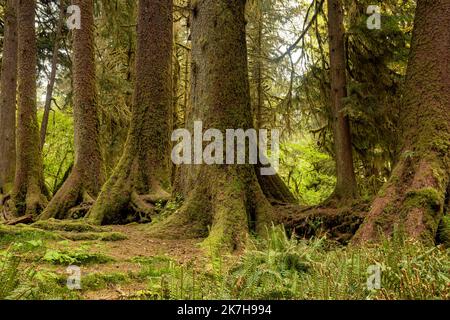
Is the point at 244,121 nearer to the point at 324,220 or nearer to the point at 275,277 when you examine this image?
the point at 324,220

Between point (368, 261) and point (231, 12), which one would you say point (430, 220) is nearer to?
point (368, 261)

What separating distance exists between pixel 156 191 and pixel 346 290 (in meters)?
6.82

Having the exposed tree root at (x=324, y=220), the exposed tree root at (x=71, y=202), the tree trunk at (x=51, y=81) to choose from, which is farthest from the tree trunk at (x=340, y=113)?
the tree trunk at (x=51, y=81)

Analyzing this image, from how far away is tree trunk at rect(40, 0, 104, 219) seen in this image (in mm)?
10891

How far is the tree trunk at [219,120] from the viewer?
24.6 feet

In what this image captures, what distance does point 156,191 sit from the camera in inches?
396

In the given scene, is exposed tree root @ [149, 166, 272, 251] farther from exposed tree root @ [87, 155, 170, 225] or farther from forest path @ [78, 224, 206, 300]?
exposed tree root @ [87, 155, 170, 225]

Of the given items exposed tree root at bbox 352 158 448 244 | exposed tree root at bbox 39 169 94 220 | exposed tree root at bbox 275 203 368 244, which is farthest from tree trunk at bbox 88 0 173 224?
exposed tree root at bbox 352 158 448 244

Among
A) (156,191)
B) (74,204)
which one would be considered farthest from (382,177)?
(74,204)

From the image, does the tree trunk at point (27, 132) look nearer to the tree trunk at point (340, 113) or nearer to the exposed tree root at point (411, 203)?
the tree trunk at point (340, 113)

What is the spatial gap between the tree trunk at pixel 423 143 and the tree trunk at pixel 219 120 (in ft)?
6.41

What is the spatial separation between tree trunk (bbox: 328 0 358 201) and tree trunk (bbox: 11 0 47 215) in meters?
8.10

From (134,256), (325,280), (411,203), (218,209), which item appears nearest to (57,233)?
(134,256)

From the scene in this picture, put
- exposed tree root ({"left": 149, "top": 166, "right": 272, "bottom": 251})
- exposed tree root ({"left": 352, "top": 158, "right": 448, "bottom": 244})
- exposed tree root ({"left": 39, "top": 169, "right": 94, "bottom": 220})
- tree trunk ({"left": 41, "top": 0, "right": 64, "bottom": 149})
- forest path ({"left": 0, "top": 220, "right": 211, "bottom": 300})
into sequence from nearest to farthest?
forest path ({"left": 0, "top": 220, "right": 211, "bottom": 300}) < exposed tree root ({"left": 352, "top": 158, "right": 448, "bottom": 244}) < exposed tree root ({"left": 149, "top": 166, "right": 272, "bottom": 251}) < exposed tree root ({"left": 39, "top": 169, "right": 94, "bottom": 220}) < tree trunk ({"left": 41, "top": 0, "right": 64, "bottom": 149})
